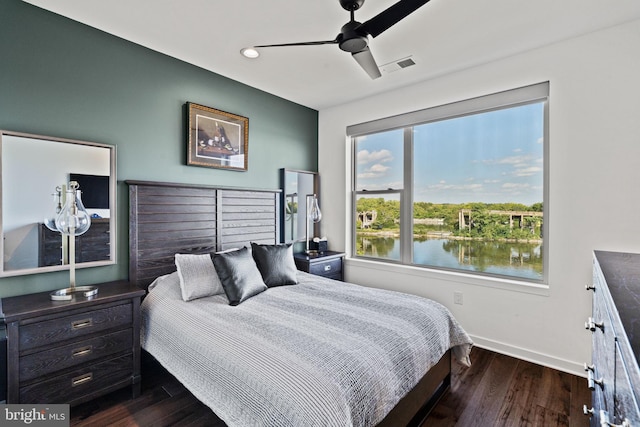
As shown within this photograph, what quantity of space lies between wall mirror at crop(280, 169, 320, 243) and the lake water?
1025mm

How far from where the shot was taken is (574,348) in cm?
252

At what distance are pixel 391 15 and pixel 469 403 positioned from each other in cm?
249

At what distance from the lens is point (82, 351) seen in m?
1.95

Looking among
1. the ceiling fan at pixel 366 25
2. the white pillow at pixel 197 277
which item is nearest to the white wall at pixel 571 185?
the ceiling fan at pixel 366 25

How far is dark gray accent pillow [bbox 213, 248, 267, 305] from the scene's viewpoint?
7.69ft

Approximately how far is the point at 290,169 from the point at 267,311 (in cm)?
224

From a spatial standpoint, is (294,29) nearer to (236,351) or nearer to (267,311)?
(267,311)

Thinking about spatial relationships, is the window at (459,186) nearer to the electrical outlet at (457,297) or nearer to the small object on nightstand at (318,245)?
the electrical outlet at (457,297)

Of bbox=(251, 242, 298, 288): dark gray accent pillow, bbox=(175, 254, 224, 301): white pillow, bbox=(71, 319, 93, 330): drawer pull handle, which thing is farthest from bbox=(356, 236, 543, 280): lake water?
bbox=(71, 319, 93, 330): drawer pull handle

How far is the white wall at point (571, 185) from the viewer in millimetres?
2314

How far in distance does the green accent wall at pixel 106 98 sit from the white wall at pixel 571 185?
2255 millimetres

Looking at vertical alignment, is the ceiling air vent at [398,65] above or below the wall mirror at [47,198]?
above

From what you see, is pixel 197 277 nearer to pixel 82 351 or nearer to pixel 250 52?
pixel 82 351

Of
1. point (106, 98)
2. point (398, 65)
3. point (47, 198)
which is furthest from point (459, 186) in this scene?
point (47, 198)
